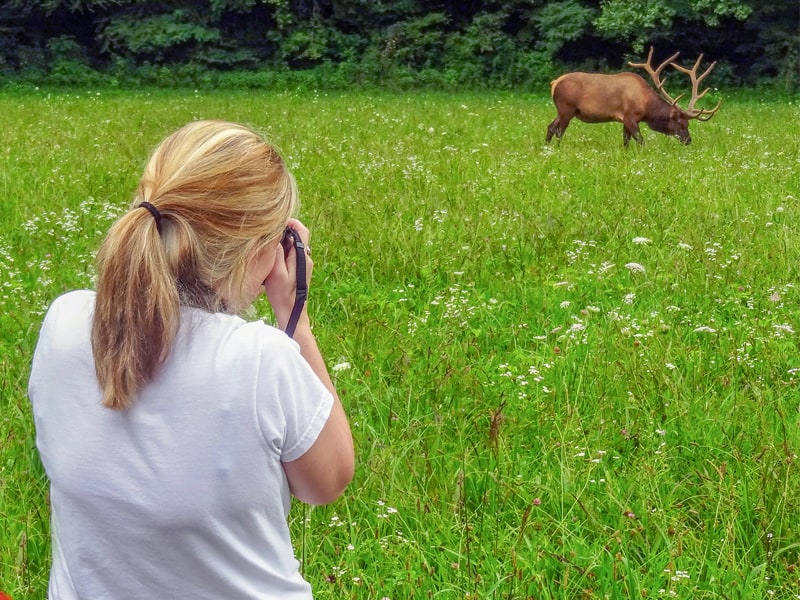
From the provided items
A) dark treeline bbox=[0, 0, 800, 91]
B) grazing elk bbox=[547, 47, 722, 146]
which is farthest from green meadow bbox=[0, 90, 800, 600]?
dark treeline bbox=[0, 0, 800, 91]

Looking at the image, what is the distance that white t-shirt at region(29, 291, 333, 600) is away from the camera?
1.54 metres

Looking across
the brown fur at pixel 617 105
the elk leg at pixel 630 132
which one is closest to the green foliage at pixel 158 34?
the brown fur at pixel 617 105

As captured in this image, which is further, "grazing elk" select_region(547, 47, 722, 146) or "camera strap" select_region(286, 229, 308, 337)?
"grazing elk" select_region(547, 47, 722, 146)

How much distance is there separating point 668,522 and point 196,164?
6.15ft

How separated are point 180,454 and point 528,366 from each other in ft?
8.87

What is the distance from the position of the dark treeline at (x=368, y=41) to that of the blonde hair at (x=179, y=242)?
24.0 meters

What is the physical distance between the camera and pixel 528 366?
409 cm

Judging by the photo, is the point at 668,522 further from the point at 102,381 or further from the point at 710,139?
the point at 710,139

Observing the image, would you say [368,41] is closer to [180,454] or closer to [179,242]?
[179,242]

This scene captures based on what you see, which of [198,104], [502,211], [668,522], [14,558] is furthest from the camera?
[198,104]

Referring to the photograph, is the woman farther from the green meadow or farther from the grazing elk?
the grazing elk

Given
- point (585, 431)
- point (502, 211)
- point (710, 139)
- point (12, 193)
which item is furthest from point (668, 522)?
point (710, 139)

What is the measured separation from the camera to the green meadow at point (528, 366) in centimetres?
267

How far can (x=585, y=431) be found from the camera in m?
3.46
